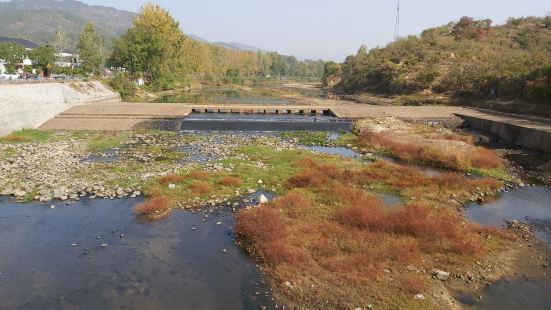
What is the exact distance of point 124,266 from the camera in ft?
45.2

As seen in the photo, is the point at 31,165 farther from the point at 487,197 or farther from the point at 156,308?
the point at 487,197

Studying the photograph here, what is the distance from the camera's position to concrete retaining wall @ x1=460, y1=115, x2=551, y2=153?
3161cm

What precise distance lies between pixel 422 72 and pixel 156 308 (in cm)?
7533

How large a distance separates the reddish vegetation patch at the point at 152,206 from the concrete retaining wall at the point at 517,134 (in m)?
29.5

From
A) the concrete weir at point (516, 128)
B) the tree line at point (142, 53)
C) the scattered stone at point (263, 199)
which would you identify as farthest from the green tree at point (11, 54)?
the concrete weir at point (516, 128)

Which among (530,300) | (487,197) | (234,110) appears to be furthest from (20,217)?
(234,110)

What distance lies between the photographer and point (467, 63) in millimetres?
74688

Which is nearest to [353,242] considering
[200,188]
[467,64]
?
[200,188]

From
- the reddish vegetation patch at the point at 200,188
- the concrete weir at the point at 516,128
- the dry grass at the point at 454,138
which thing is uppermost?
the concrete weir at the point at 516,128

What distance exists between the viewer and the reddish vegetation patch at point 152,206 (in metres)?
18.4

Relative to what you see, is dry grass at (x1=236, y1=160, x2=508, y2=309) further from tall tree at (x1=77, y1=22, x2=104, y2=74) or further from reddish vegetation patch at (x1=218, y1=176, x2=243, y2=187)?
tall tree at (x1=77, y1=22, x2=104, y2=74)

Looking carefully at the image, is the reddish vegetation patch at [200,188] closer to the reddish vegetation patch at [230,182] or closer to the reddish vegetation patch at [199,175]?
the reddish vegetation patch at [230,182]

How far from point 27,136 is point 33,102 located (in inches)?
286

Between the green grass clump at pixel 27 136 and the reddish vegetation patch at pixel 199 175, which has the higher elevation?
the green grass clump at pixel 27 136
